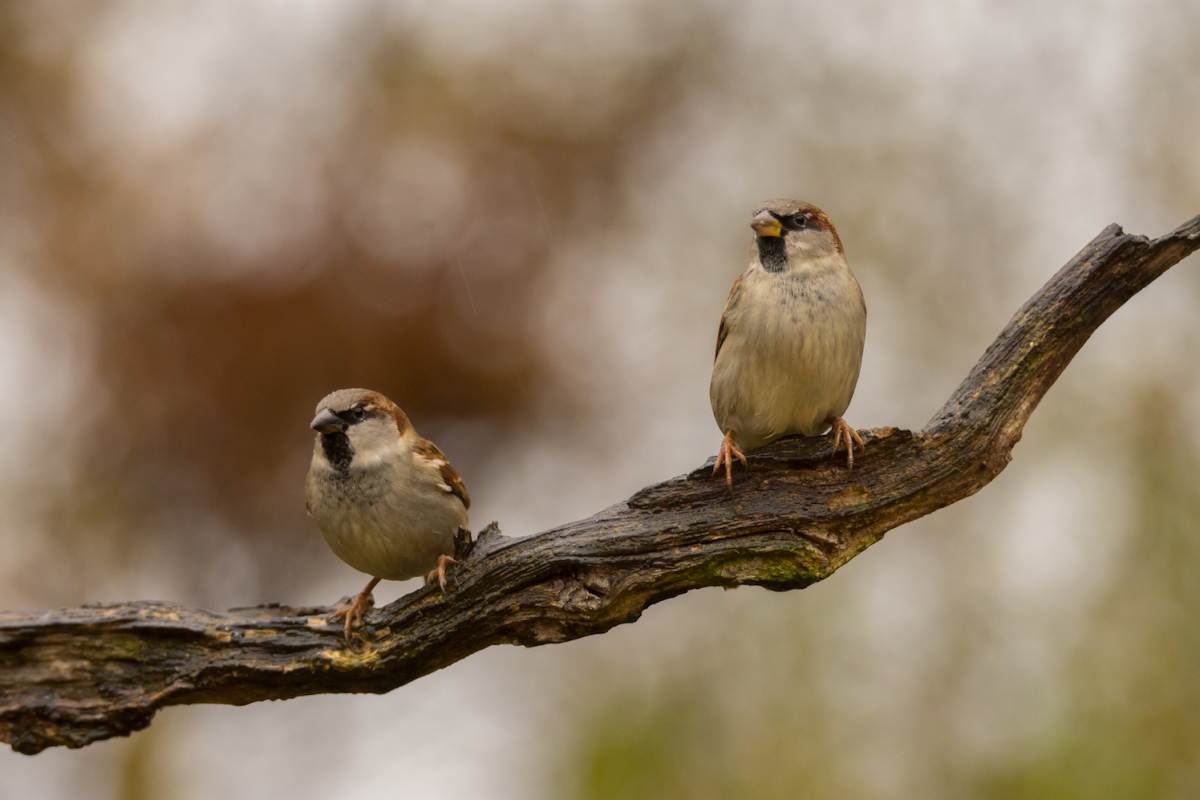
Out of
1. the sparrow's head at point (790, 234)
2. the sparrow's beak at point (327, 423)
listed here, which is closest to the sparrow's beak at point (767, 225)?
the sparrow's head at point (790, 234)

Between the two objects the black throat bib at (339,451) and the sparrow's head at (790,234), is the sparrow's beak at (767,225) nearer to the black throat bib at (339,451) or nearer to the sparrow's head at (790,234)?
the sparrow's head at (790,234)

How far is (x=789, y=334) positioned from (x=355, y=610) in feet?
→ 4.34

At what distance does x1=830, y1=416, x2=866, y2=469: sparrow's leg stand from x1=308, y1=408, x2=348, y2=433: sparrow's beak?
1.36 metres

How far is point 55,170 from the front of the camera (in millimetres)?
7227

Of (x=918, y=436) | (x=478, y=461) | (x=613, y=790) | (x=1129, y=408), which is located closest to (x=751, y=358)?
(x=918, y=436)

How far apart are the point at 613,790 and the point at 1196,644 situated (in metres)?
2.74

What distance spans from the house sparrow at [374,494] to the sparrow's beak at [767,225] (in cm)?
113

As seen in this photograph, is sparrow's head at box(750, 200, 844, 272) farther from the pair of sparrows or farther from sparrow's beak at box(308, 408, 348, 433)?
sparrow's beak at box(308, 408, 348, 433)

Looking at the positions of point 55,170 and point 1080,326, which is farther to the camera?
point 55,170

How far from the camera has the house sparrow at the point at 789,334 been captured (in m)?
3.46

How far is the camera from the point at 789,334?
346 centimetres

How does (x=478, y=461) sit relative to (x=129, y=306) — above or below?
below

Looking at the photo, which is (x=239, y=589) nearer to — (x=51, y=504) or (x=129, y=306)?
(x=51, y=504)

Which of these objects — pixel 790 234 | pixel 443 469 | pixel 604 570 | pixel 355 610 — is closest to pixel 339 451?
pixel 443 469
